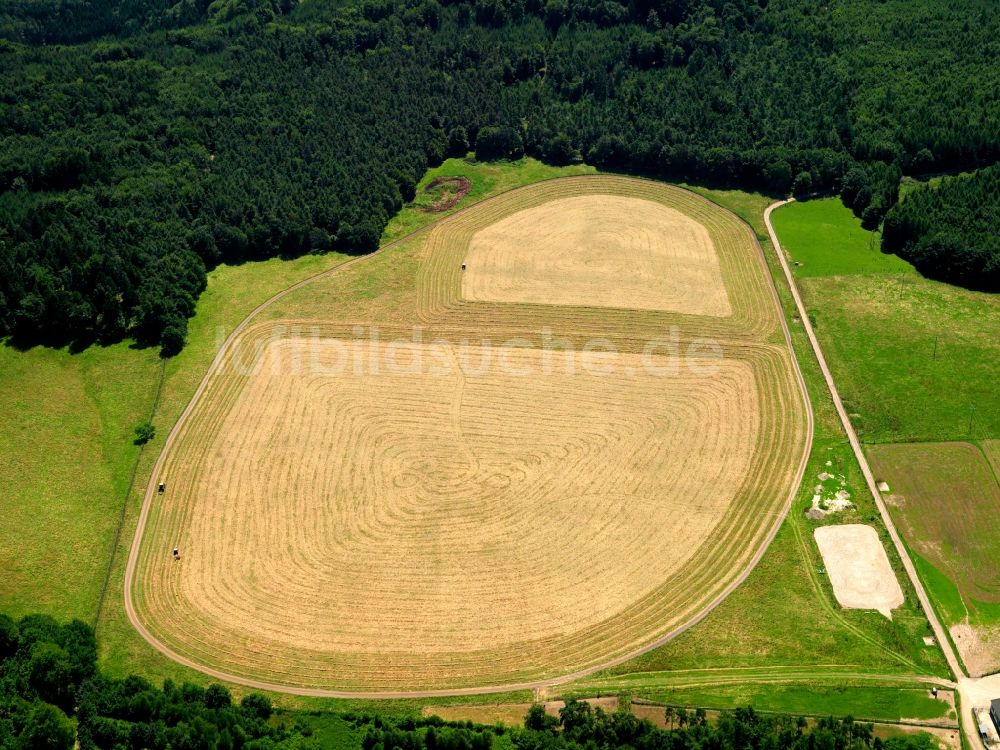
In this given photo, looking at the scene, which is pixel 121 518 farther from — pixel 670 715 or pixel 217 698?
pixel 670 715

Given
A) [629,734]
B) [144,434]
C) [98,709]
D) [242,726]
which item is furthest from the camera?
[144,434]

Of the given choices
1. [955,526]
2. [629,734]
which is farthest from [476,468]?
[955,526]

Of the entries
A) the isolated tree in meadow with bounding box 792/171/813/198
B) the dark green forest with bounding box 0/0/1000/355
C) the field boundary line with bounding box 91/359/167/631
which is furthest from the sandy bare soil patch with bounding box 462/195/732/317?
the field boundary line with bounding box 91/359/167/631

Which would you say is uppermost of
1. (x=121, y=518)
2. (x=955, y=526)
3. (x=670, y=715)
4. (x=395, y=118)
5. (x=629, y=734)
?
(x=955, y=526)

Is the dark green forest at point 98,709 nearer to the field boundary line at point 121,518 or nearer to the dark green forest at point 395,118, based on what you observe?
the field boundary line at point 121,518

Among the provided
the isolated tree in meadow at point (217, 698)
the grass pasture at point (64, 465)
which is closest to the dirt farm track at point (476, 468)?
the grass pasture at point (64, 465)

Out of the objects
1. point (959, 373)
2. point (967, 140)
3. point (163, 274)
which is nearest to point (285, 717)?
point (163, 274)

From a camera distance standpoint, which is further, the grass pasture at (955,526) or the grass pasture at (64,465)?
the grass pasture at (64,465)
